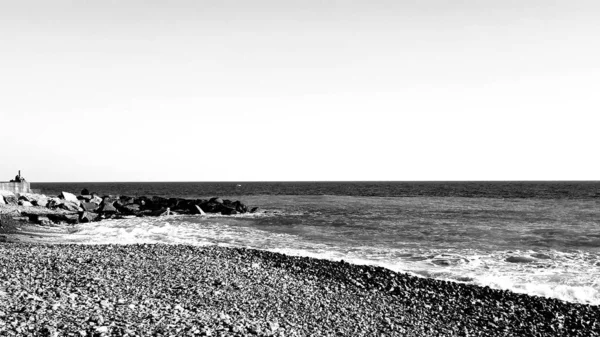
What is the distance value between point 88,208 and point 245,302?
3641cm

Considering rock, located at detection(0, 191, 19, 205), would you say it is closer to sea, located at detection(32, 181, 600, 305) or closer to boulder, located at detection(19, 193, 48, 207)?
boulder, located at detection(19, 193, 48, 207)

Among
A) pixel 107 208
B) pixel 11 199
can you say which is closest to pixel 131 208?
pixel 107 208

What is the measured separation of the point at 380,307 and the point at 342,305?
940 millimetres

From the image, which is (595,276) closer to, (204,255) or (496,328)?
(496,328)

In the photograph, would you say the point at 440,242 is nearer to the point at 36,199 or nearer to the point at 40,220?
the point at 40,220

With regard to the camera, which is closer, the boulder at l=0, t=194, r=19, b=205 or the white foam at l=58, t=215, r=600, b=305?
the white foam at l=58, t=215, r=600, b=305

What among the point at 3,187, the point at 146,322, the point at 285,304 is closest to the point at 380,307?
the point at 285,304

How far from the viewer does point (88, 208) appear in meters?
42.7

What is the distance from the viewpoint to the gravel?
8.88 meters

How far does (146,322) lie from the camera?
29.0 ft

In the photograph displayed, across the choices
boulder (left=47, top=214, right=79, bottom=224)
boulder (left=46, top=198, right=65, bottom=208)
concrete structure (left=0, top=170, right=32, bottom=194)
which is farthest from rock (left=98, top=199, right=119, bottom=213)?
concrete structure (left=0, top=170, right=32, bottom=194)

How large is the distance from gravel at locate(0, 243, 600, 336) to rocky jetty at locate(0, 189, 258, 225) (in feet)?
63.8

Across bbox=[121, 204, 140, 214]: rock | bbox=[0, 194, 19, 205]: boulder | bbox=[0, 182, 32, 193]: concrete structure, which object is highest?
bbox=[0, 182, 32, 193]: concrete structure

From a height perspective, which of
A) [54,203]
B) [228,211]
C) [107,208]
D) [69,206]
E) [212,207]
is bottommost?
[228,211]
